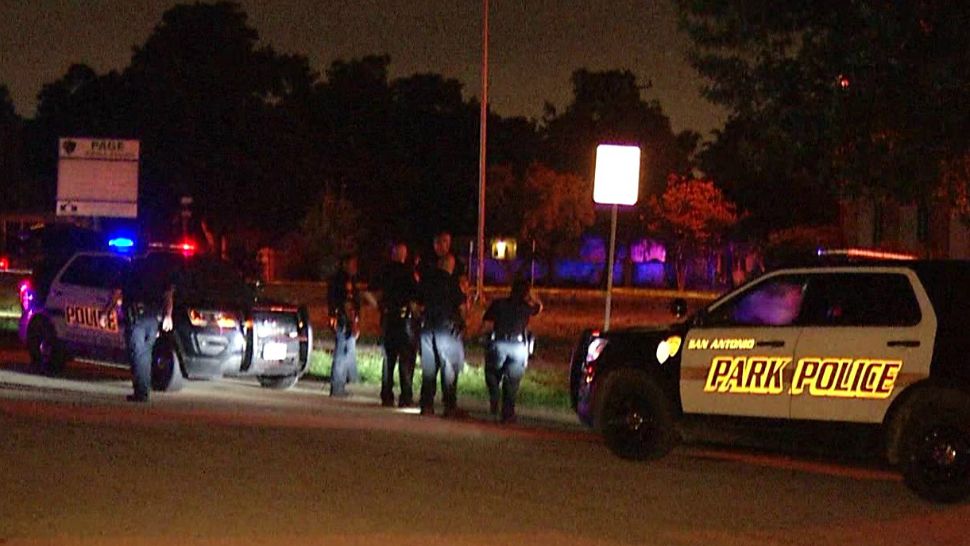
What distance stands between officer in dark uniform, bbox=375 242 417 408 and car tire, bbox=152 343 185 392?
260 cm

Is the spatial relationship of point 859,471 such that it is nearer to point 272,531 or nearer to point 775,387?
point 775,387

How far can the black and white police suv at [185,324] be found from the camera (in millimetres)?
18812

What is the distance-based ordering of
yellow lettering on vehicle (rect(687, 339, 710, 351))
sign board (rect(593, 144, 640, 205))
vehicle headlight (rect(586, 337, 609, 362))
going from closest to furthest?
1. yellow lettering on vehicle (rect(687, 339, 710, 351))
2. vehicle headlight (rect(586, 337, 609, 362))
3. sign board (rect(593, 144, 640, 205))

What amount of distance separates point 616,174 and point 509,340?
2328mm

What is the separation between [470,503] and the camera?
11172 mm

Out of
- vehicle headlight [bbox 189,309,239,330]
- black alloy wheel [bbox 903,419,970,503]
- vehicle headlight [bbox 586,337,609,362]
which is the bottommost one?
black alloy wheel [bbox 903,419,970,503]

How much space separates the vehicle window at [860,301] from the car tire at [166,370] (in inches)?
342

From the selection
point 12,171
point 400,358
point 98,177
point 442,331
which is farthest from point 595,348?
point 12,171

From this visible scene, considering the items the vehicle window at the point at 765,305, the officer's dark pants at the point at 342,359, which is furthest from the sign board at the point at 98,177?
the vehicle window at the point at 765,305

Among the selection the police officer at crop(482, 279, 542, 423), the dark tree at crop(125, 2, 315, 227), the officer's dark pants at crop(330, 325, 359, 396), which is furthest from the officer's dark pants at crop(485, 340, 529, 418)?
the dark tree at crop(125, 2, 315, 227)

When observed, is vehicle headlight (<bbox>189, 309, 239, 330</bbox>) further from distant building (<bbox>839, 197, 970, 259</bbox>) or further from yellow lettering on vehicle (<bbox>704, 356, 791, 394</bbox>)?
distant building (<bbox>839, 197, 970, 259</bbox>)

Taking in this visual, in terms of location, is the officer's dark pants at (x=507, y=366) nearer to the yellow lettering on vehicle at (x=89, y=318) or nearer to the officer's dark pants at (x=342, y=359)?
the officer's dark pants at (x=342, y=359)

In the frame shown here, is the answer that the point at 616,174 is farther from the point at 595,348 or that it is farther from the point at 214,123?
the point at 214,123

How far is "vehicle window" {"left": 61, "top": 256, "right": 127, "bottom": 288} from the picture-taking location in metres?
20.2
